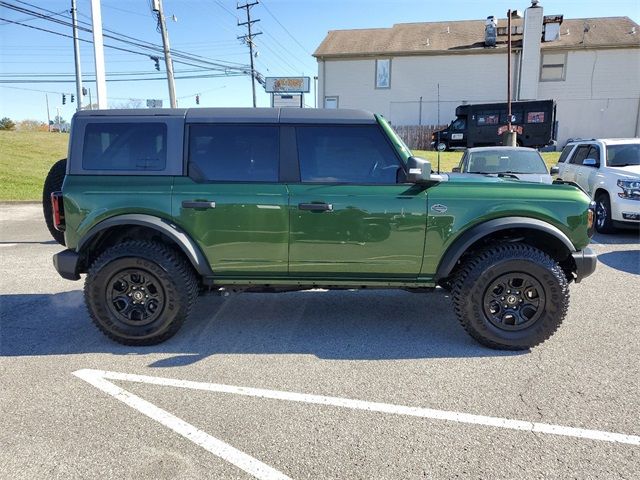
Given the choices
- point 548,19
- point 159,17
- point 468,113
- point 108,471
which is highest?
point 548,19

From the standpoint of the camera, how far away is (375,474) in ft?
7.57

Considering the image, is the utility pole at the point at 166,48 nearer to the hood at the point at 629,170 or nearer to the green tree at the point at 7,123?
the hood at the point at 629,170

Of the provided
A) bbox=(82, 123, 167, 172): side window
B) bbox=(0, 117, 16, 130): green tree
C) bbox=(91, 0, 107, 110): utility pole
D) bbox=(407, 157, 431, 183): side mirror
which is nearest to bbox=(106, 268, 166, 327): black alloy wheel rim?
bbox=(82, 123, 167, 172): side window

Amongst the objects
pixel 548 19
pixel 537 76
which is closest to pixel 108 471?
pixel 537 76

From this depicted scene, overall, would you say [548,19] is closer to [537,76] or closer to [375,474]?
[537,76]

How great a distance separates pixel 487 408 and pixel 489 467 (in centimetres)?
58

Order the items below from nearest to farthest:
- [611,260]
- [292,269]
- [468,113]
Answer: [292,269]
[611,260]
[468,113]

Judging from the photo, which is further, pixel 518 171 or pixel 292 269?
pixel 518 171

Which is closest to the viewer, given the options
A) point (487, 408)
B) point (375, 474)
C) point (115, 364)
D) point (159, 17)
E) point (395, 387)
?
point (375, 474)

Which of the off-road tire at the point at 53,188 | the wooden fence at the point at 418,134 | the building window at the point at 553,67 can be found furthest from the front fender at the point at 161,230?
the building window at the point at 553,67

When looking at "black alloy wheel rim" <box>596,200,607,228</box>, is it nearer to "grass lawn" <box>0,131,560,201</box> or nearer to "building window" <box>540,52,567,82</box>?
"grass lawn" <box>0,131,560,201</box>

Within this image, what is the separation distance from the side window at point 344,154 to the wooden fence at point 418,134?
1080 inches

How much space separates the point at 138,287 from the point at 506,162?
7315mm

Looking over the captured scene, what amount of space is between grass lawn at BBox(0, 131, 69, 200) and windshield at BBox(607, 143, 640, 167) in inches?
542
